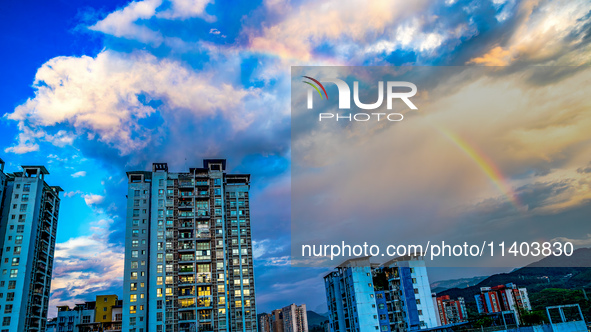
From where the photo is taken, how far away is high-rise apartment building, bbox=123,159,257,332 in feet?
200

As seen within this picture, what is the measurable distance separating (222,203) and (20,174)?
137ft

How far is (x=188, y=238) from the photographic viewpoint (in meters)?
66.0

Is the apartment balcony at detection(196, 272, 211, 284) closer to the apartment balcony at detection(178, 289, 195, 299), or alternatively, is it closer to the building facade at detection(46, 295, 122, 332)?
the apartment balcony at detection(178, 289, 195, 299)

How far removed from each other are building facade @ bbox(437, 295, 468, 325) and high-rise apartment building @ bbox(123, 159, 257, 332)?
99875 millimetres

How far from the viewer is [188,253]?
216 ft

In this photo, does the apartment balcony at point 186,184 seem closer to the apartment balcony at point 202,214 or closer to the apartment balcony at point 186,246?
the apartment balcony at point 202,214

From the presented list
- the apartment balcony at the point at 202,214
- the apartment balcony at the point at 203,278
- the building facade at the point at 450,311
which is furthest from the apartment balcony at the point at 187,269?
the building facade at the point at 450,311

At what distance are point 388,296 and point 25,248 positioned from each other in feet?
222

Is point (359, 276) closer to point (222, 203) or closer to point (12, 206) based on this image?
point (222, 203)

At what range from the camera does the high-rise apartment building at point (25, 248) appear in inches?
2530

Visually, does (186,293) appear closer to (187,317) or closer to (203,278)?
(203,278)

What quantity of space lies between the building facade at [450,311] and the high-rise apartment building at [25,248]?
123 m

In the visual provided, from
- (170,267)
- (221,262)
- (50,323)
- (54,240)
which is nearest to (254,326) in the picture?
(221,262)

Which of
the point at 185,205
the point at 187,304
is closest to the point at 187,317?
the point at 187,304
